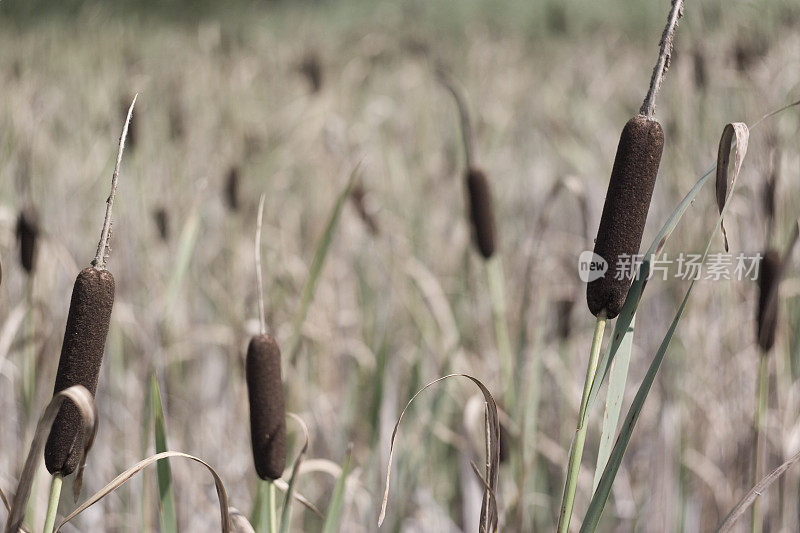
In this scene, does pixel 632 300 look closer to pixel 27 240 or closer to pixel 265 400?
pixel 265 400

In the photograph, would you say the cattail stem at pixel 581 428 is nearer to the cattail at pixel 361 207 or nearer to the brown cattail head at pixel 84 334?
the brown cattail head at pixel 84 334

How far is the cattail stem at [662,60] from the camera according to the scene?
0.63m

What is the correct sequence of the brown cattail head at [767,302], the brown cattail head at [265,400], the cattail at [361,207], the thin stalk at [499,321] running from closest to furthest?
1. the brown cattail head at [265,400]
2. the brown cattail head at [767,302]
3. the thin stalk at [499,321]
4. the cattail at [361,207]

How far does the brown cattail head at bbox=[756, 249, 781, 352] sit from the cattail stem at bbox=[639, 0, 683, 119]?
0.50 m

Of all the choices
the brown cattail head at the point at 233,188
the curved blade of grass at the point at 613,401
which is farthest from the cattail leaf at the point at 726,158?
the brown cattail head at the point at 233,188

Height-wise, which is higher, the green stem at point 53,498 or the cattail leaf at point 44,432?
the cattail leaf at point 44,432

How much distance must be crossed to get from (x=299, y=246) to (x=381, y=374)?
69.6 inches

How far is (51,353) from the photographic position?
1.96m

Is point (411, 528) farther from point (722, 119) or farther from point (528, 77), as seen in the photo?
point (528, 77)

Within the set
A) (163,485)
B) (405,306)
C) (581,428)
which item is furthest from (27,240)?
(405,306)

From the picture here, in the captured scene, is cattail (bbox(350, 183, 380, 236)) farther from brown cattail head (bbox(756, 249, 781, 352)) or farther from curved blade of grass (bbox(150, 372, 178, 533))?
curved blade of grass (bbox(150, 372, 178, 533))

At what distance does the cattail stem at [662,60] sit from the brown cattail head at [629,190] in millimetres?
13

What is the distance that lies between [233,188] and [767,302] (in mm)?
1369

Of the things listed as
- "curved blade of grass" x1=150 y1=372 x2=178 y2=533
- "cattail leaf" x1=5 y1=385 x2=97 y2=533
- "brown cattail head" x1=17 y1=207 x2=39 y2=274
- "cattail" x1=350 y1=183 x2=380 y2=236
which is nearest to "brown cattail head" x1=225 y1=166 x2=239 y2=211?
"cattail" x1=350 y1=183 x2=380 y2=236
